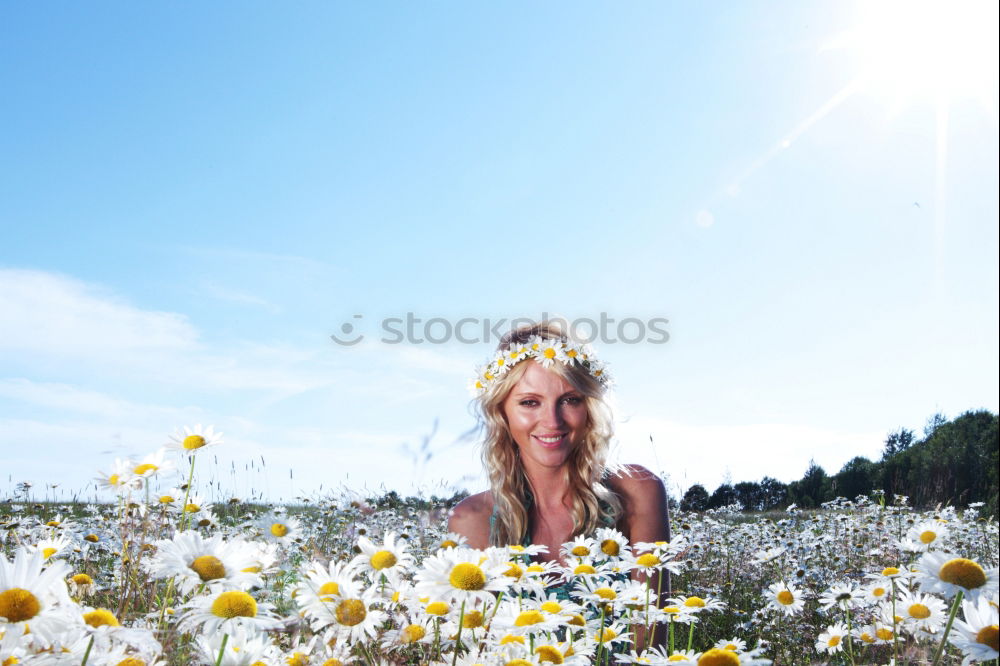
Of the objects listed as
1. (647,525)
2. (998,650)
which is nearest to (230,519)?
(647,525)

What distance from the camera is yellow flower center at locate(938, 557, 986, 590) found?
2170 millimetres

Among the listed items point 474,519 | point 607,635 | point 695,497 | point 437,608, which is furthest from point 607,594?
point 695,497

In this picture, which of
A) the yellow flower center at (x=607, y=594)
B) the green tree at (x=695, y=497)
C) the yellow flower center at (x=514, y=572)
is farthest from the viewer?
the green tree at (x=695, y=497)

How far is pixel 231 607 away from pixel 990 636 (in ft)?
6.06

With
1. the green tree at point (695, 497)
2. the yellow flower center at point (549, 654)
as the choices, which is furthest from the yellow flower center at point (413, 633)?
the green tree at point (695, 497)

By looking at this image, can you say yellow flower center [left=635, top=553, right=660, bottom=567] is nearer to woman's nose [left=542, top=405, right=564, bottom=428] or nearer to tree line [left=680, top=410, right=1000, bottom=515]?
woman's nose [left=542, top=405, right=564, bottom=428]

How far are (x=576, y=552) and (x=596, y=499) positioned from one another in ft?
6.03

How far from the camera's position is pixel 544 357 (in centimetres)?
501

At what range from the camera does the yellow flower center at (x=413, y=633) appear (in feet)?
6.20

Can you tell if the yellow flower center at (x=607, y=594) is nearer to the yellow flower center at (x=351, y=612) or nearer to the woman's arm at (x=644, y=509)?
the yellow flower center at (x=351, y=612)

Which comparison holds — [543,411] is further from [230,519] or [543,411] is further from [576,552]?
[230,519]

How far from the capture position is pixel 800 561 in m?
7.04

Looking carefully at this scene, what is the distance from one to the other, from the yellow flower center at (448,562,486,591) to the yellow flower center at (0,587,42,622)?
87 cm

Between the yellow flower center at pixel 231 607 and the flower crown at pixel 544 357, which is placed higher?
the flower crown at pixel 544 357
